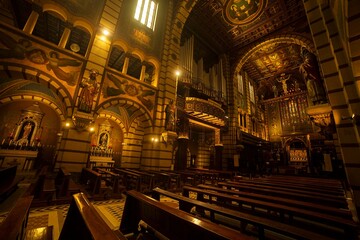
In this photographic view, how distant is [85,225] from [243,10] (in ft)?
50.6

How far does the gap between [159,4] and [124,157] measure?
37.5ft

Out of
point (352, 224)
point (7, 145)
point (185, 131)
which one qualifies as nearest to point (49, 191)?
point (352, 224)

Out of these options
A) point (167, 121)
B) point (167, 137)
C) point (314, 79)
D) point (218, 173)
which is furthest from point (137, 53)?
point (314, 79)

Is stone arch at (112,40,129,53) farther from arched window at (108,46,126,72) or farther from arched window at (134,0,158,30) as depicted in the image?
arched window at (134,0,158,30)

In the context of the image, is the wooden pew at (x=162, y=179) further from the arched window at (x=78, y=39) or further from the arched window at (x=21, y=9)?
the arched window at (x=21, y=9)

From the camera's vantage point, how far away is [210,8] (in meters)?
12.1

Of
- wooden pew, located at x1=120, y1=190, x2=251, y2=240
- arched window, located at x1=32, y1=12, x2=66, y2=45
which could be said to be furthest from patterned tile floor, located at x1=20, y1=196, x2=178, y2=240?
arched window, located at x1=32, y1=12, x2=66, y2=45

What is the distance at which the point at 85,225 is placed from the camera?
1.09 metres

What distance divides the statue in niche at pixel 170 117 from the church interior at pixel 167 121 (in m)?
0.07

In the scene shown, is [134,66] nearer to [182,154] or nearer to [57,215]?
[182,154]

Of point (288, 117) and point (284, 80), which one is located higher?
point (284, 80)

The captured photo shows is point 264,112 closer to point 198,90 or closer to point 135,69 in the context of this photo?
point 198,90

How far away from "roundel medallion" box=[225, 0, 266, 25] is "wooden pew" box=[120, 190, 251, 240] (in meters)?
14.4

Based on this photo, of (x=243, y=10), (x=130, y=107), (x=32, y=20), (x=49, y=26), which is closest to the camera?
(x=32, y=20)
